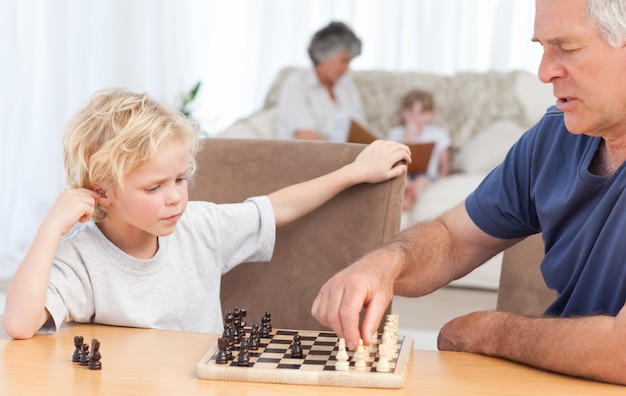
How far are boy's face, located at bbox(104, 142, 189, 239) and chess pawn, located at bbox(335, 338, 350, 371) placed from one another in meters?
0.54

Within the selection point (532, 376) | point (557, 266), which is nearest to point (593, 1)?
point (557, 266)

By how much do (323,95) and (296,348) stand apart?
3855 mm

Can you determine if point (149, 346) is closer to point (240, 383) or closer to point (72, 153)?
point (240, 383)

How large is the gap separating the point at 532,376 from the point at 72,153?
36.8 inches

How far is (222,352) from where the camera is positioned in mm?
1395

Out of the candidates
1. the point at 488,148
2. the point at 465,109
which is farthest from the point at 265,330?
the point at 465,109

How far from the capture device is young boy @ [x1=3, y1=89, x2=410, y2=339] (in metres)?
1.71

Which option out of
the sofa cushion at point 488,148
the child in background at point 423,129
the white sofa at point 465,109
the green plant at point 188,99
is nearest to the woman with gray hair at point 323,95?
the white sofa at point 465,109

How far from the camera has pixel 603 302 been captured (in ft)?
5.36

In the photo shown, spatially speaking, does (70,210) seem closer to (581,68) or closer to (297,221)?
(297,221)

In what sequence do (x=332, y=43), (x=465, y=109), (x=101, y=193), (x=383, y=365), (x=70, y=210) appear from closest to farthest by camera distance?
1. (x=383, y=365)
2. (x=70, y=210)
3. (x=101, y=193)
4. (x=332, y=43)
5. (x=465, y=109)

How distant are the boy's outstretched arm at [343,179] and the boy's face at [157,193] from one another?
24 centimetres

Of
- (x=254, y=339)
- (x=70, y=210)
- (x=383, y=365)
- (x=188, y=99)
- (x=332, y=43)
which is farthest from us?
(x=188, y=99)

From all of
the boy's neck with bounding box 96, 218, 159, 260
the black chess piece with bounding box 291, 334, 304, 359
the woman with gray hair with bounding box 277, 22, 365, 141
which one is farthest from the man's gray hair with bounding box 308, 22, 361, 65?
the black chess piece with bounding box 291, 334, 304, 359
